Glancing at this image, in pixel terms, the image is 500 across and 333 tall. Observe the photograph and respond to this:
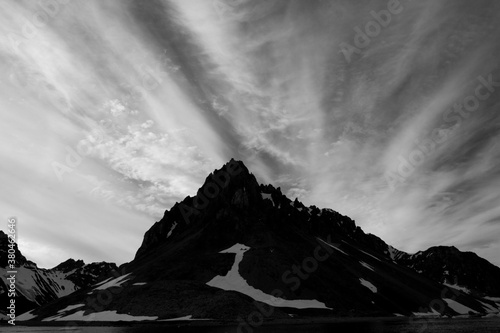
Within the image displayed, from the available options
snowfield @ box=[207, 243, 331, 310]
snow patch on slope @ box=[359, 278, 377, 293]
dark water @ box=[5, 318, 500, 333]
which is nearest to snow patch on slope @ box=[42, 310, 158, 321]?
dark water @ box=[5, 318, 500, 333]

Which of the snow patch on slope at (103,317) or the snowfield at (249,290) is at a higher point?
the snowfield at (249,290)

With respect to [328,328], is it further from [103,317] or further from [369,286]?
[369,286]

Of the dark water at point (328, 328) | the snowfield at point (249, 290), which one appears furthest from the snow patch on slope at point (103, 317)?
the snowfield at point (249, 290)

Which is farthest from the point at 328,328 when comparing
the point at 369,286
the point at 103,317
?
the point at 369,286

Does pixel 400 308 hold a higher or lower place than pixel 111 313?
higher

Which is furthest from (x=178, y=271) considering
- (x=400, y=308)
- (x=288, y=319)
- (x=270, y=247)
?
(x=400, y=308)

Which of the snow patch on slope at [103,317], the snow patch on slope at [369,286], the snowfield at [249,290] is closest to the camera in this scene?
the snow patch on slope at [103,317]

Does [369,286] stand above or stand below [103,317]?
above

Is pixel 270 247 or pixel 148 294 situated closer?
pixel 148 294

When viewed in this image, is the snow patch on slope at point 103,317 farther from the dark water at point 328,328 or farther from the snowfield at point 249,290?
the snowfield at point 249,290

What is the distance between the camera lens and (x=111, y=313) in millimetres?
140500

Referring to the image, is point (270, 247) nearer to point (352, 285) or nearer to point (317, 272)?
point (317, 272)

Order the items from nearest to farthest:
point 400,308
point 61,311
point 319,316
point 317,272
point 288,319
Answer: point 288,319 → point 319,316 → point 61,311 → point 400,308 → point 317,272

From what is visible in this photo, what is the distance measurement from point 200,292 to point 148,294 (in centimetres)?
2096
